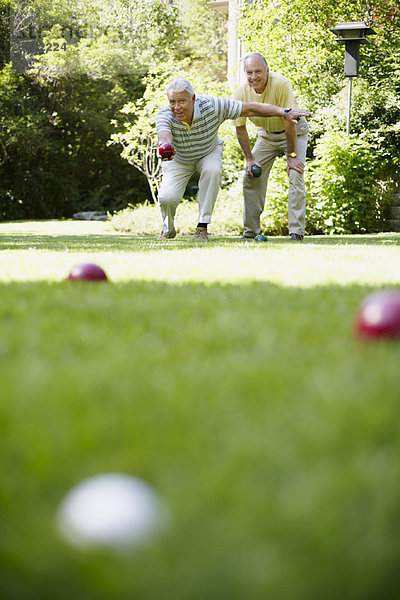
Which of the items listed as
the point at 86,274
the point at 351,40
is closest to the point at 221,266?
the point at 86,274

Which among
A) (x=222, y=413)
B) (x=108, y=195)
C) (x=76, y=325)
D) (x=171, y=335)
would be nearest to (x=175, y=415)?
(x=222, y=413)

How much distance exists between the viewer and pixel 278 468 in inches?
50.5

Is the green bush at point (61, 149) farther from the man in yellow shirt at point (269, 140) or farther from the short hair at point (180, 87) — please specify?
the short hair at point (180, 87)

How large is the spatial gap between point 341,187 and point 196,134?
17.0ft

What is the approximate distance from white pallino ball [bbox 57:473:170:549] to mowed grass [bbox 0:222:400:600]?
2 cm

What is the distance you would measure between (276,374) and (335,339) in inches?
21.9

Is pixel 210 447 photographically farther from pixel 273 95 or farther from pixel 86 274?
pixel 273 95

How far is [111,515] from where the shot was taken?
1.06 metres

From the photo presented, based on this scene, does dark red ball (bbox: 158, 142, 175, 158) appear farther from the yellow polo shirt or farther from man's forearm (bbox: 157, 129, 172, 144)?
the yellow polo shirt

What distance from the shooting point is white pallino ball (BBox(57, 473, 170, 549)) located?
104 cm

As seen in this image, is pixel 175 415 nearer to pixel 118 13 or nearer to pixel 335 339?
pixel 335 339

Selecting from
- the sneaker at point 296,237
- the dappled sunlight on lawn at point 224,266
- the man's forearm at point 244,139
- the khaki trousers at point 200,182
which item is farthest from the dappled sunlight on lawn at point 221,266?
the man's forearm at point 244,139

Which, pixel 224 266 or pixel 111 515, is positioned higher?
pixel 224 266

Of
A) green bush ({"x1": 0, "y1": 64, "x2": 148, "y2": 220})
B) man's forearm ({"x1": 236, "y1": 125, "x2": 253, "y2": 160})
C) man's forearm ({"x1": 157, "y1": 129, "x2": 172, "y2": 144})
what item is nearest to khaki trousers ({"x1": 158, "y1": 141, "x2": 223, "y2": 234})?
man's forearm ({"x1": 236, "y1": 125, "x2": 253, "y2": 160})
